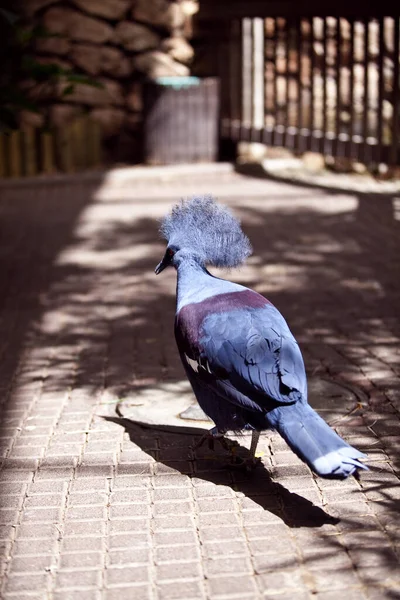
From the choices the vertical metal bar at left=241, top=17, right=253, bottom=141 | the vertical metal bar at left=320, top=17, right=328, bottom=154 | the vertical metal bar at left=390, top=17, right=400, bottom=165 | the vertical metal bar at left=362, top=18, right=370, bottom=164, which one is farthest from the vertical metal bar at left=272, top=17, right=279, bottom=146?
the vertical metal bar at left=390, top=17, right=400, bottom=165

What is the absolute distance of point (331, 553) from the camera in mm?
3602

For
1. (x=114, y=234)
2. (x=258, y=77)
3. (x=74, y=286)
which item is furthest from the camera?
(x=258, y=77)

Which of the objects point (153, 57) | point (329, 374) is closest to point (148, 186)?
point (153, 57)

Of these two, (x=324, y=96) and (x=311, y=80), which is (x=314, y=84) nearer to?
(x=311, y=80)

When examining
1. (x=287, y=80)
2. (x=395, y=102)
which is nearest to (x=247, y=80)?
(x=287, y=80)

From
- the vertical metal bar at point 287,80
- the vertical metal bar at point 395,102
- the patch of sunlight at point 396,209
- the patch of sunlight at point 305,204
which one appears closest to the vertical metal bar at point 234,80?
the vertical metal bar at point 287,80

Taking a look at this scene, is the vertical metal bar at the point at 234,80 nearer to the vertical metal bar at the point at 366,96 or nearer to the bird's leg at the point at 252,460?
the vertical metal bar at the point at 366,96

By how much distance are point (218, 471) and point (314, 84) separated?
342 inches

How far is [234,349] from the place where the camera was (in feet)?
13.2

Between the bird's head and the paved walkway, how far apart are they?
953 mm

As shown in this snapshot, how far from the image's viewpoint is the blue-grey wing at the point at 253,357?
3898 mm

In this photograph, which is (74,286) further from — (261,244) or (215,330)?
(215,330)

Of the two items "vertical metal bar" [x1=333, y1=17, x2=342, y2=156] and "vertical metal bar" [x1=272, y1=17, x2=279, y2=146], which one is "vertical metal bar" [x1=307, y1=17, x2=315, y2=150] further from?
"vertical metal bar" [x1=272, y1=17, x2=279, y2=146]

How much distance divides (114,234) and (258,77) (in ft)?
15.7
